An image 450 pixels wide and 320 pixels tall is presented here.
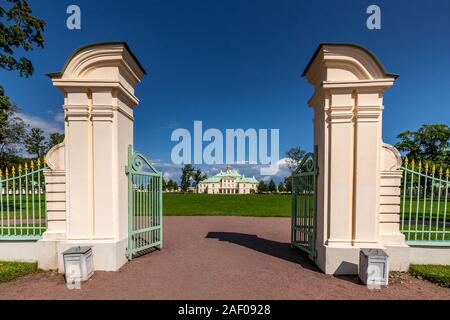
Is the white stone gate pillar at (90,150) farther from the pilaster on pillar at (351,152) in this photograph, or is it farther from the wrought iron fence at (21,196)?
the pilaster on pillar at (351,152)

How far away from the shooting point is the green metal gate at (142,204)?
20.2 feet

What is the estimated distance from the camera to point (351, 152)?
5328mm

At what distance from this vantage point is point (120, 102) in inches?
228

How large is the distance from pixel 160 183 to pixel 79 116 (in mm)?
2785

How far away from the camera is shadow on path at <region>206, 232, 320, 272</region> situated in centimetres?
614

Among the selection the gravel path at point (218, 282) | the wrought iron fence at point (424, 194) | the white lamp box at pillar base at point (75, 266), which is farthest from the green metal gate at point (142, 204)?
the wrought iron fence at point (424, 194)

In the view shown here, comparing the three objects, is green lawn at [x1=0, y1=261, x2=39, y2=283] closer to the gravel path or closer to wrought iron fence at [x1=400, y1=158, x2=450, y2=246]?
the gravel path

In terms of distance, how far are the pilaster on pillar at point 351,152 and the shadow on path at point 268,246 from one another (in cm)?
79

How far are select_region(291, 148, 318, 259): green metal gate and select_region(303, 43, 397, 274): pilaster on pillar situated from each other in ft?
1.69

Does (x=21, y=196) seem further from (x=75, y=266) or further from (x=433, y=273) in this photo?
(x=433, y=273)

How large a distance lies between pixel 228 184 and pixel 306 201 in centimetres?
9851
